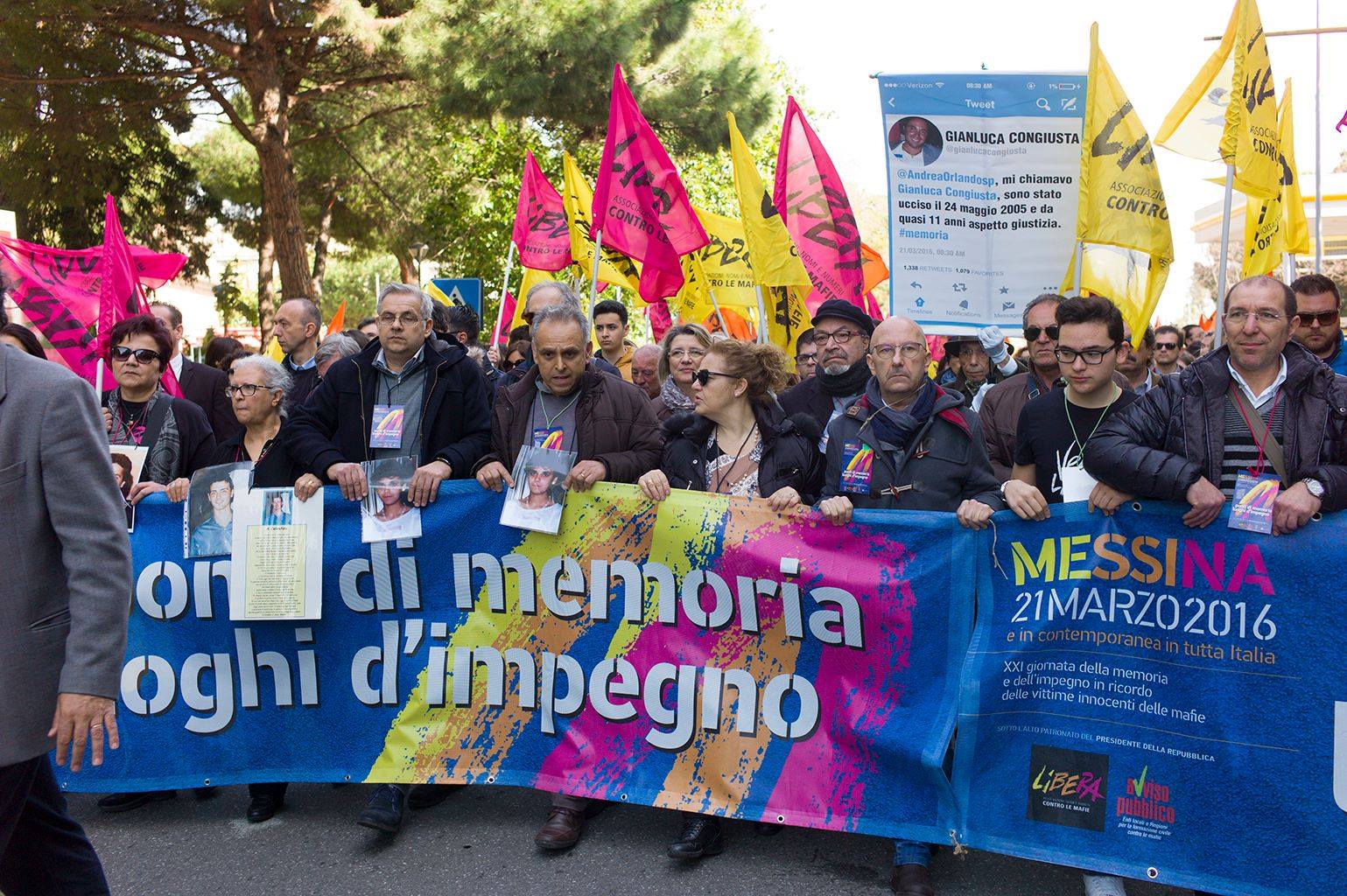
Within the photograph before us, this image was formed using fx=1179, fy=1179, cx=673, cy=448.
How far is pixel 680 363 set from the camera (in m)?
5.38

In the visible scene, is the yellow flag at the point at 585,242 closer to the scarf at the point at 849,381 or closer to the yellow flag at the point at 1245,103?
the scarf at the point at 849,381

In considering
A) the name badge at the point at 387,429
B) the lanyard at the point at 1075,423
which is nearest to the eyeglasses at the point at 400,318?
the name badge at the point at 387,429

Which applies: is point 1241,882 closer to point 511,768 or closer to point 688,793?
point 688,793

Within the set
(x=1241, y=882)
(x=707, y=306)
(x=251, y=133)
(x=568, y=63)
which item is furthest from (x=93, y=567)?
(x=251, y=133)

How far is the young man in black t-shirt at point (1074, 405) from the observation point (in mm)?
4117

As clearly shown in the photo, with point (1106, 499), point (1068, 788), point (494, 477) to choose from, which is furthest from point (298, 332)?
point (1068, 788)

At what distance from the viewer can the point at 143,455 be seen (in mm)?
5047

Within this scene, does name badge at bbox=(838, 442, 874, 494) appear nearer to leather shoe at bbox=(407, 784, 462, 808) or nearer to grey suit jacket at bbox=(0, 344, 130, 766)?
leather shoe at bbox=(407, 784, 462, 808)

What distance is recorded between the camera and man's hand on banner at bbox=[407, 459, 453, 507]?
452 centimetres

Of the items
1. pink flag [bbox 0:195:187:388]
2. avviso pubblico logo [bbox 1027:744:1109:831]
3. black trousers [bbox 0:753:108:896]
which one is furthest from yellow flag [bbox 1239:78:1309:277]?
pink flag [bbox 0:195:187:388]

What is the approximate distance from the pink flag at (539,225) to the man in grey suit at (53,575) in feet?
26.1

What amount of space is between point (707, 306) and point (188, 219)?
1645cm

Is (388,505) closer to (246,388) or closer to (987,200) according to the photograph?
(246,388)

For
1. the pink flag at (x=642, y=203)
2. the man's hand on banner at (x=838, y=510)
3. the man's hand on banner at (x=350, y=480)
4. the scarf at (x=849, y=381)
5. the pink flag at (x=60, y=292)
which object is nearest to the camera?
the man's hand on banner at (x=838, y=510)
